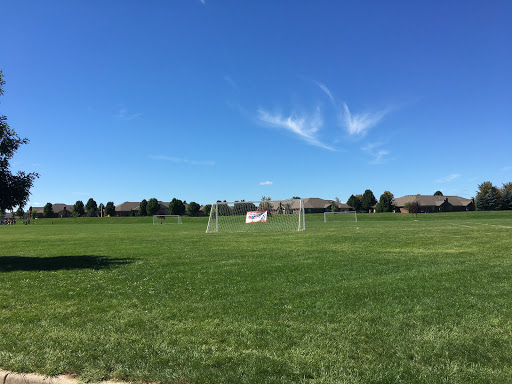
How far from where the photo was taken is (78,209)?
116 m

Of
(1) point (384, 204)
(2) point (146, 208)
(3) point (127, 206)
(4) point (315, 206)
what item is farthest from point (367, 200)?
(3) point (127, 206)

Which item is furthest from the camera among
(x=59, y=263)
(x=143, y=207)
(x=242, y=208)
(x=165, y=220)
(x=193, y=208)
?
(x=193, y=208)

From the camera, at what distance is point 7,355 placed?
416cm

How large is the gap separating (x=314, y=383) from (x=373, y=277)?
586 centimetres

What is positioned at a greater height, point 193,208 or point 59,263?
point 193,208

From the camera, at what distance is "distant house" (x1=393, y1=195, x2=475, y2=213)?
10800cm

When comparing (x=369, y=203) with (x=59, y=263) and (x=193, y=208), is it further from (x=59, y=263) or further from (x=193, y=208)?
(x=59, y=263)

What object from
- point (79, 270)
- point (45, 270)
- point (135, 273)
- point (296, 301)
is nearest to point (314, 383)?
point (296, 301)

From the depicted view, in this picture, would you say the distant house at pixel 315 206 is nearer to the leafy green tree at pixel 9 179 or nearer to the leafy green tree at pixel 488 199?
the leafy green tree at pixel 488 199

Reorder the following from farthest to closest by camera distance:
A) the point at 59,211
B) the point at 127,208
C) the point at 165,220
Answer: the point at 127,208 < the point at 59,211 < the point at 165,220

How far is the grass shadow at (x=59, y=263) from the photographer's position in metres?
11.5

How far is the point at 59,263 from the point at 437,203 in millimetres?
117651

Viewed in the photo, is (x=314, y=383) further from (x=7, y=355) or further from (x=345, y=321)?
(x=7, y=355)

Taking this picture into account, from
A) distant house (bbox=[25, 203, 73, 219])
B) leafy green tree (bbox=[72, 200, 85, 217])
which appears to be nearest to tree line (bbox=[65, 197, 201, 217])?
leafy green tree (bbox=[72, 200, 85, 217])
